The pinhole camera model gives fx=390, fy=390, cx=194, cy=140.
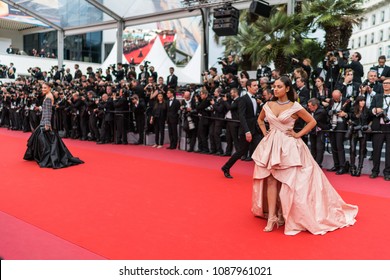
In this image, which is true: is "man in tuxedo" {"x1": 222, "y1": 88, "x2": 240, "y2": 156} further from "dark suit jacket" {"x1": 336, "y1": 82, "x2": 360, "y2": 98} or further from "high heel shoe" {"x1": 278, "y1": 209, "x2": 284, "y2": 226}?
"high heel shoe" {"x1": 278, "y1": 209, "x2": 284, "y2": 226}

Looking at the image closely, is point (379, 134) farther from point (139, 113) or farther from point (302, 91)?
point (139, 113)

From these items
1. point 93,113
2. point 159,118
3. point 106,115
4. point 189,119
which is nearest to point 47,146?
point 189,119

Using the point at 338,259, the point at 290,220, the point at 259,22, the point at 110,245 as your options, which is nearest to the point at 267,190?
the point at 290,220

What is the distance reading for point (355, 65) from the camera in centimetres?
948

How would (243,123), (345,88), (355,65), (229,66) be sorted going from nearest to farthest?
(243,123), (345,88), (355,65), (229,66)

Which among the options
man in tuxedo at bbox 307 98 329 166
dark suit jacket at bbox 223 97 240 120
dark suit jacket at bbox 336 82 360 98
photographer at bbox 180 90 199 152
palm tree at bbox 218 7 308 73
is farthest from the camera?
palm tree at bbox 218 7 308 73

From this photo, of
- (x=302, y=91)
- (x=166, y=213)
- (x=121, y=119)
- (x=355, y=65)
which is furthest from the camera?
(x=121, y=119)

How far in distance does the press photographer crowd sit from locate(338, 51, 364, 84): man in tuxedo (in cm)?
2

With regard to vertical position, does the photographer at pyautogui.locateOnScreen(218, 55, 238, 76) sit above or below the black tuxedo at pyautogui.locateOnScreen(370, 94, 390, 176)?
above

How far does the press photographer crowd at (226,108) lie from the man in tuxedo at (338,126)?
2cm

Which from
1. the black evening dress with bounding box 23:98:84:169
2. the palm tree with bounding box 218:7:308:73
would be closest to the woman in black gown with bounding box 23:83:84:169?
the black evening dress with bounding box 23:98:84:169

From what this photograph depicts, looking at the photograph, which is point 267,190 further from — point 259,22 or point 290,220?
point 259,22

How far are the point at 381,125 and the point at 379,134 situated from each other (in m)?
0.17

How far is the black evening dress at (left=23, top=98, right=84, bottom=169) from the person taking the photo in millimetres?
7668
